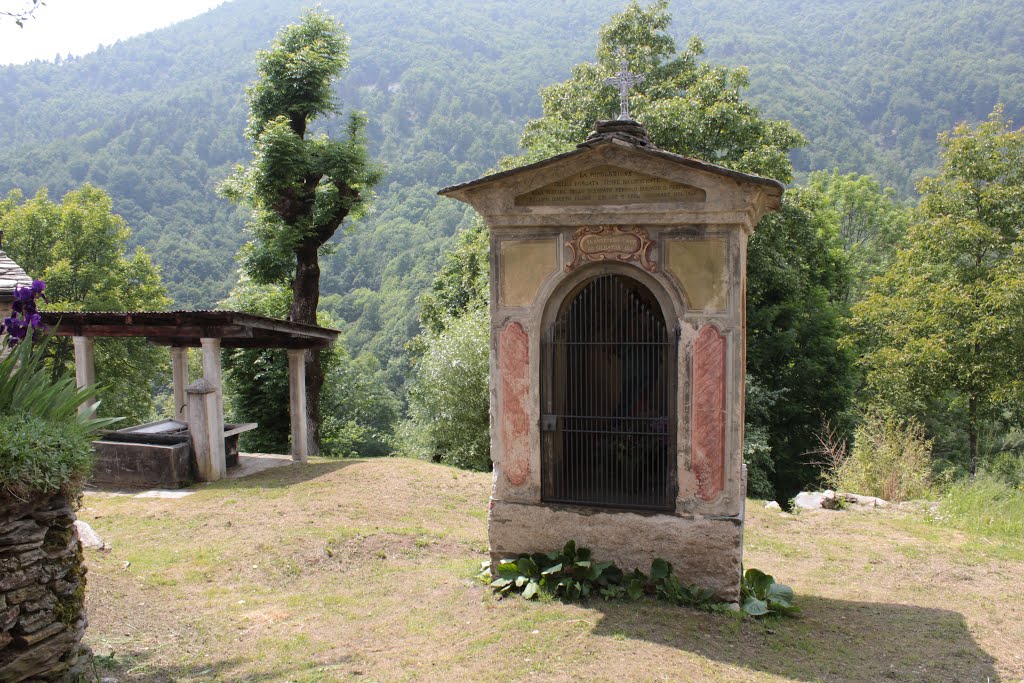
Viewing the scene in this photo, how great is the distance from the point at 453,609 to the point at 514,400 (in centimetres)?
187

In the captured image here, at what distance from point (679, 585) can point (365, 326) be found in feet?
146

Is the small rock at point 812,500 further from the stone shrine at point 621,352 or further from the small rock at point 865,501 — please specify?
the stone shrine at point 621,352

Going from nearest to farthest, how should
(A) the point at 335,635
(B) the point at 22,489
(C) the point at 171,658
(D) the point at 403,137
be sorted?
(B) the point at 22,489 < (C) the point at 171,658 < (A) the point at 335,635 < (D) the point at 403,137

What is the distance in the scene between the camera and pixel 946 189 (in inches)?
741

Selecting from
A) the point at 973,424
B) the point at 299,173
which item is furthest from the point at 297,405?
the point at 973,424

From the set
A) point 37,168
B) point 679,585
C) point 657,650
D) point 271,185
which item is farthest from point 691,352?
point 37,168

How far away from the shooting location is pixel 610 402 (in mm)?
7383

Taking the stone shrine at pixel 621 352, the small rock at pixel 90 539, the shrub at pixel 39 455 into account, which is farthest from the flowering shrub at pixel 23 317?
the small rock at pixel 90 539

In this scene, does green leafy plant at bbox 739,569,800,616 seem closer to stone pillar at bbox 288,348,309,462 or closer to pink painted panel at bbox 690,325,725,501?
pink painted panel at bbox 690,325,725,501

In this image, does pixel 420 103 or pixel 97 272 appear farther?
pixel 420 103

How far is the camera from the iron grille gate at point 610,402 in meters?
7.20

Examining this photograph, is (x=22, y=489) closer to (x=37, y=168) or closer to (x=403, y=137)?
(x=37, y=168)

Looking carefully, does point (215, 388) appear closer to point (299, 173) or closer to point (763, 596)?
point (299, 173)

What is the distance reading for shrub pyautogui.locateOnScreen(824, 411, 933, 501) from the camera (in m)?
13.3
